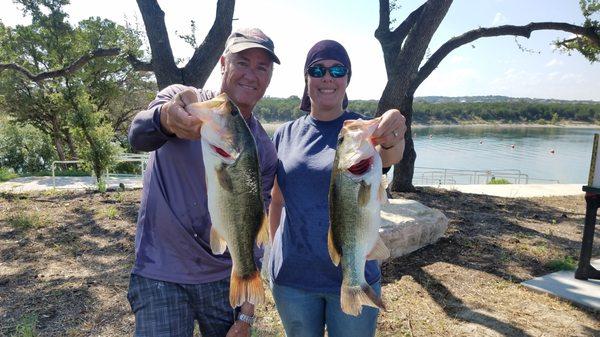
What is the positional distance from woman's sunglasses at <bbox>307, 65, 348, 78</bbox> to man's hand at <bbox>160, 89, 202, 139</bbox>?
0.85 meters

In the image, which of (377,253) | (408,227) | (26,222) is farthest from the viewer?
(26,222)

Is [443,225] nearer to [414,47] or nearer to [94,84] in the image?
[414,47]

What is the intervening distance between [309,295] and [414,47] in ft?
25.2

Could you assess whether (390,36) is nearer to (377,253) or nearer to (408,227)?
(408,227)

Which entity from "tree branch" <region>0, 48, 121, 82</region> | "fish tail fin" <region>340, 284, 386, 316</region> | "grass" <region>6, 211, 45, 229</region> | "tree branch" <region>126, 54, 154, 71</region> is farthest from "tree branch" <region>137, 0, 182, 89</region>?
"fish tail fin" <region>340, 284, 386, 316</region>

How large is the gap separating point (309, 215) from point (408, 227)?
14.1 feet

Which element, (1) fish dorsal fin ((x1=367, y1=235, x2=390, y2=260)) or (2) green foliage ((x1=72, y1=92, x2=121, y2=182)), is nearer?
(1) fish dorsal fin ((x1=367, y1=235, x2=390, y2=260))

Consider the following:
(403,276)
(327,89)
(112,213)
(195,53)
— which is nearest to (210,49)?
(195,53)

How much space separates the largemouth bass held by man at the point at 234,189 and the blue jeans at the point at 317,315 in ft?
1.54

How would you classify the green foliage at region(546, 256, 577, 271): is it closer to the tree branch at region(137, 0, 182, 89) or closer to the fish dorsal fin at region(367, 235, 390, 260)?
the fish dorsal fin at region(367, 235, 390, 260)

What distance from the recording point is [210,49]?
8422mm

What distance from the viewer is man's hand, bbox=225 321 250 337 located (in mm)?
2596

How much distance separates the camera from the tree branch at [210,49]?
8406mm

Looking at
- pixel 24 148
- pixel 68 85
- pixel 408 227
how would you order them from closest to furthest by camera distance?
pixel 408 227 → pixel 68 85 → pixel 24 148
